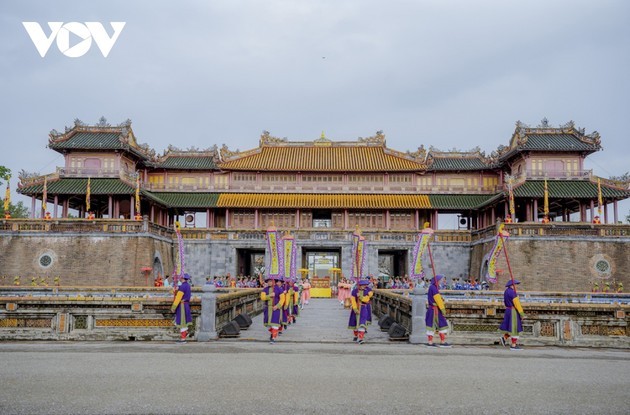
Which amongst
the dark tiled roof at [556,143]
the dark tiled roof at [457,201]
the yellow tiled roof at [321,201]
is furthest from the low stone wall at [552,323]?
the dark tiled roof at [457,201]

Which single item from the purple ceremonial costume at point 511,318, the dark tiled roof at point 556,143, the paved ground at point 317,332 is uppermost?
the dark tiled roof at point 556,143

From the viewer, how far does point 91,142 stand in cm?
3984

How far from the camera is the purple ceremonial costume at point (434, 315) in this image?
12984mm

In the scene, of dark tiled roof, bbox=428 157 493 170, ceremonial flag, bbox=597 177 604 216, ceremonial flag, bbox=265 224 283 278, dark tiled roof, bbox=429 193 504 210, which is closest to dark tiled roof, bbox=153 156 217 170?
dark tiled roof, bbox=429 193 504 210

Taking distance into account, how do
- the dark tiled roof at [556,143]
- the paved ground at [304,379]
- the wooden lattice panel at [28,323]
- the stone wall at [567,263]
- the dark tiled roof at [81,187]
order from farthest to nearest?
the dark tiled roof at [556,143] → the dark tiled roof at [81,187] → the stone wall at [567,263] → the wooden lattice panel at [28,323] → the paved ground at [304,379]

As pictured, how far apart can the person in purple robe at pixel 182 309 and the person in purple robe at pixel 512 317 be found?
769 cm

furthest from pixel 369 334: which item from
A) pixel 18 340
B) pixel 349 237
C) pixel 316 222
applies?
pixel 316 222

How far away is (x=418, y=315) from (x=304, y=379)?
6138 millimetres

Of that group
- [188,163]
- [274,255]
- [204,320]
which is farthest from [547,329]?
[188,163]

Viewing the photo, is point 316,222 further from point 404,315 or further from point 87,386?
A: point 87,386

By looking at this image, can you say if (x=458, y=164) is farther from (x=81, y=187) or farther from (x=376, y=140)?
(x=81, y=187)

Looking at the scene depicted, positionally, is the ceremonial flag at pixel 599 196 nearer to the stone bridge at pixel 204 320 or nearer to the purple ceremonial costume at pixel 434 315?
the stone bridge at pixel 204 320

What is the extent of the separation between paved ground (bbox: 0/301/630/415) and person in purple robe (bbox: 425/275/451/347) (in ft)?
1.58

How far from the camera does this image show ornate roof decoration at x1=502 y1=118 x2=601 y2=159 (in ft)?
128
